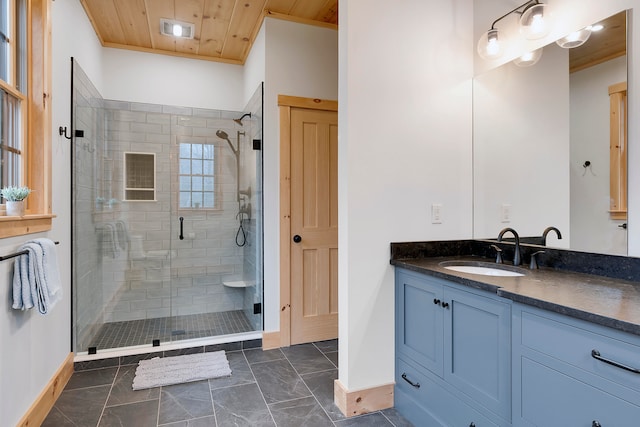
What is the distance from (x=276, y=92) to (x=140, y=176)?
61.2 inches

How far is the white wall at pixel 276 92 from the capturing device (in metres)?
3.10

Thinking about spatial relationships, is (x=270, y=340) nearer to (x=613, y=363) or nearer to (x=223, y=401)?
(x=223, y=401)

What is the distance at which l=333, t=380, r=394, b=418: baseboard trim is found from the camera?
6.74 feet

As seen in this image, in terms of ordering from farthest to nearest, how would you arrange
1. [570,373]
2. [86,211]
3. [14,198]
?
[86,211] < [14,198] < [570,373]

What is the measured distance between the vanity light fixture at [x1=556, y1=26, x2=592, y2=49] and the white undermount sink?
3.91ft

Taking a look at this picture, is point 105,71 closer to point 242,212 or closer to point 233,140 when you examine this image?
point 233,140

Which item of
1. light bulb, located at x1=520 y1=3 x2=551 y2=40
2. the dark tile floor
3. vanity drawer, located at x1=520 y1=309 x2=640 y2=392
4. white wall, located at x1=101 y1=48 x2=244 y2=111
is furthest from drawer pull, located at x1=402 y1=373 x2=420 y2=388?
white wall, located at x1=101 y1=48 x2=244 y2=111

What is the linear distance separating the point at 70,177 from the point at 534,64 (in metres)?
3.21

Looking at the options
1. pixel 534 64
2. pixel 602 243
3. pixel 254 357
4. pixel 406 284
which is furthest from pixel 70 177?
pixel 602 243

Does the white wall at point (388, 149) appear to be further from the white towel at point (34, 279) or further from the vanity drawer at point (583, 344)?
the white towel at point (34, 279)

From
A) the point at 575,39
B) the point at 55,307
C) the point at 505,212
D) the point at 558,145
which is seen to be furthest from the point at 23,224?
the point at 575,39

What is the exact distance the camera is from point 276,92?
3104 mm

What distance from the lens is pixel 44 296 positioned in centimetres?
177

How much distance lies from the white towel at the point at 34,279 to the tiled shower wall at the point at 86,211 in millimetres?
930
